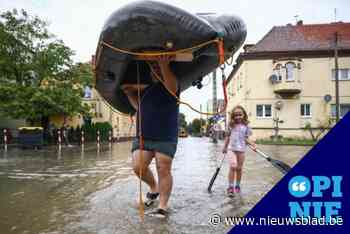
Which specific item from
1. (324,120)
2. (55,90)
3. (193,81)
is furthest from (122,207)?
(324,120)

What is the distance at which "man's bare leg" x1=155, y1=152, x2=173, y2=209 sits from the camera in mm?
4090

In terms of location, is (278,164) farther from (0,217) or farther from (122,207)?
(0,217)

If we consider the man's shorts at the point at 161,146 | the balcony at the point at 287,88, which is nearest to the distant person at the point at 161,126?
the man's shorts at the point at 161,146

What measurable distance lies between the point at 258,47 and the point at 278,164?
32123 millimetres

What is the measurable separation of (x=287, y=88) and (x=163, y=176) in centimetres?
3067

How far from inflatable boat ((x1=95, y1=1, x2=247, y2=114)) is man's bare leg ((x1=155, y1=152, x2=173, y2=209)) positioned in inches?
41.1

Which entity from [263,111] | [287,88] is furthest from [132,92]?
[263,111]

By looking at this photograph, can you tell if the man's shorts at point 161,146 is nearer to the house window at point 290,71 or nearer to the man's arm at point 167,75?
the man's arm at point 167,75

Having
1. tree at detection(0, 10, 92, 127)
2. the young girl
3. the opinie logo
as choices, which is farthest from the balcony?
the opinie logo

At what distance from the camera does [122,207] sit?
15.1 ft

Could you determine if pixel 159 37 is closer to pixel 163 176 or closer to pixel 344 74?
pixel 163 176

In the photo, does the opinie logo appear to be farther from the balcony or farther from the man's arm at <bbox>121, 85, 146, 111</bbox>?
the balcony

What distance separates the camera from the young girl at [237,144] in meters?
5.67

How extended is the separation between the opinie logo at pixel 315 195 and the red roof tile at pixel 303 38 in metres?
33.4
